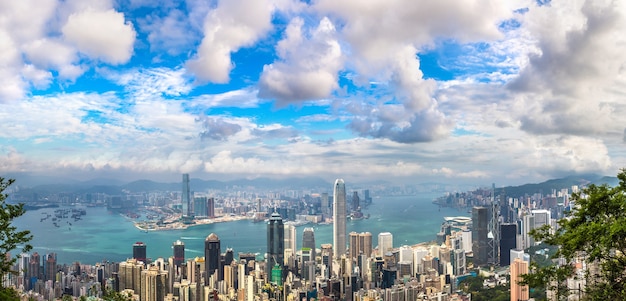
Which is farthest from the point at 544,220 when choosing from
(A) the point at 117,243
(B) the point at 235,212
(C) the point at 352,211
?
(A) the point at 117,243

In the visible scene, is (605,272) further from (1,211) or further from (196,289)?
(196,289)

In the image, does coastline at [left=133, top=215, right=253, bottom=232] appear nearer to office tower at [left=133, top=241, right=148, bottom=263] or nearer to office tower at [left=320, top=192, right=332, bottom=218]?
office tower at [left=320, top=192, right=332, bottom=218]

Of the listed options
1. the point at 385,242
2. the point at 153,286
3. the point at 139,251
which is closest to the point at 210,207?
the point at 139,251

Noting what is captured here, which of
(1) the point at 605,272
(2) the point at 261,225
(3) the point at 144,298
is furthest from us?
(2) the point at 261,225

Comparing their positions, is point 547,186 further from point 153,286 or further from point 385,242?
point 153,286

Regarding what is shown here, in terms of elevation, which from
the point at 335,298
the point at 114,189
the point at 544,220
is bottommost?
the point at 335,298

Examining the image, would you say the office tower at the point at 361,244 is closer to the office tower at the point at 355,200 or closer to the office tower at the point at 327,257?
the office tower at the point at 327,257

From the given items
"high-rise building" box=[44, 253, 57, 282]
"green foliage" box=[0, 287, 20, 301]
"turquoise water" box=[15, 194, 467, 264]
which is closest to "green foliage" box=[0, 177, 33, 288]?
"green foliage" box=[0, 287, 20, 301]
